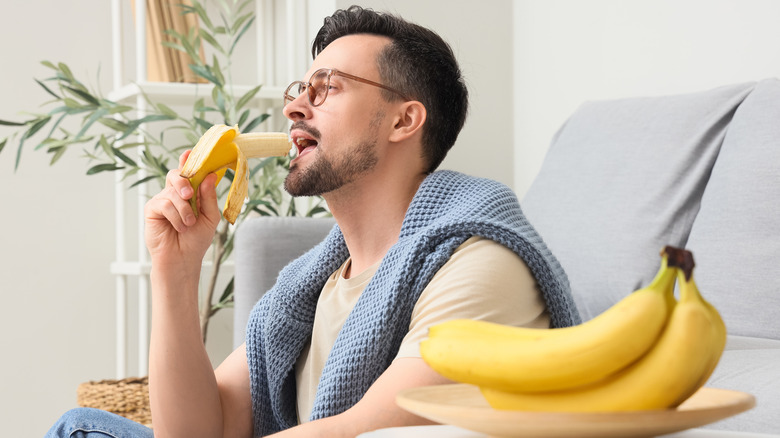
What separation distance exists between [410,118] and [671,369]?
100cm

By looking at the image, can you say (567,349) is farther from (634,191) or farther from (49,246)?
(49,246)

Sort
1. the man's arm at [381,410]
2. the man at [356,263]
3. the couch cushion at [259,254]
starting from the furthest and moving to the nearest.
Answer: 1. the couch cushion at [259,254]
2. the man at [356,263]
3. the man's arm at [381,410]

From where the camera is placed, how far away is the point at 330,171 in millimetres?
1338

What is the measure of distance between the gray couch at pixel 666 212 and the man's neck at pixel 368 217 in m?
0.51

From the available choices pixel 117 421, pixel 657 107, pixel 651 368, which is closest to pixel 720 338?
pixel 651 368

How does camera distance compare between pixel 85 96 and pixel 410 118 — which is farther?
pixel 85 96

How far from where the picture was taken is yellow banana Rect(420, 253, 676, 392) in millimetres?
470

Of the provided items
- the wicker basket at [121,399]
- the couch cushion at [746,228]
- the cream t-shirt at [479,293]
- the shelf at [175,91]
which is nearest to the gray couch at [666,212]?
the couch cushion at [746,228]

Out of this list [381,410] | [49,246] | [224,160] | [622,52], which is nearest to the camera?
[381,410]

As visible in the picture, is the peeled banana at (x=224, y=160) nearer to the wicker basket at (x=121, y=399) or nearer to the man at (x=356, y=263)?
the man at (x=356, y=263)

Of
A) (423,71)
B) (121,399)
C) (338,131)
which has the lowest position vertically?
(121,399)

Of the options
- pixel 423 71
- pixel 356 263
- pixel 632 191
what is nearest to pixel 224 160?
pixel 356 263

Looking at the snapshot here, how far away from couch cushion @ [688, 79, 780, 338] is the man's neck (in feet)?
1.82

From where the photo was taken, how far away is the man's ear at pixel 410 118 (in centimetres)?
141
